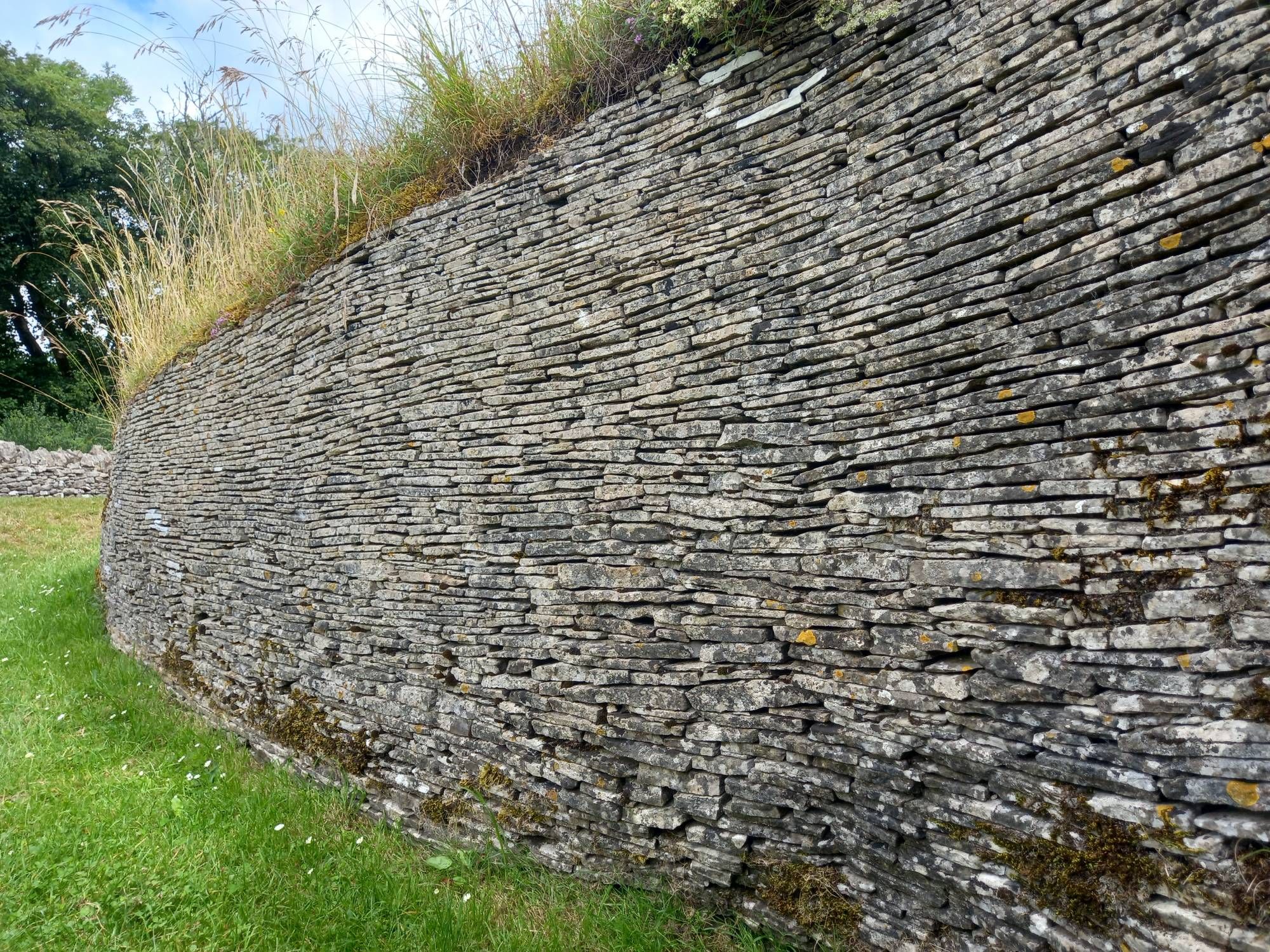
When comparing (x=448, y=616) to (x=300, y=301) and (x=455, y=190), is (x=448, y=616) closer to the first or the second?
(x=455, y=190)

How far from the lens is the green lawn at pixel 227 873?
125 inches

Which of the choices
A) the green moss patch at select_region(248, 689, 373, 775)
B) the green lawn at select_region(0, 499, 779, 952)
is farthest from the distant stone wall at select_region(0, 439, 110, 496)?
the green moss patch at select_region(248, 689, 373, 775)

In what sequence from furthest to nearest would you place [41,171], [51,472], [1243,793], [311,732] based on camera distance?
1. [41,171]
2. [51,472]
3. [311,732]
4. [1243,793]

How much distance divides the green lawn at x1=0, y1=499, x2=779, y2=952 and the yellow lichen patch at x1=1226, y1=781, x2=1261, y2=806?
65.2 inches

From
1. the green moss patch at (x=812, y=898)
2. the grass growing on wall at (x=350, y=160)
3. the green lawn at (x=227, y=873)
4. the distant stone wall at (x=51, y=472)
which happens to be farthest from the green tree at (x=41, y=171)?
the green moss patch at (x=812, y=898)

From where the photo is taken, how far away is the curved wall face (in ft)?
6.36

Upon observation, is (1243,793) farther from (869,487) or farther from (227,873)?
(227,873)

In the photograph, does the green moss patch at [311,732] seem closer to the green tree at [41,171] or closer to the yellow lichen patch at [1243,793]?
the yellow lichen patch at [1243,793]

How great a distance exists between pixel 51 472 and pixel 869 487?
806 inches

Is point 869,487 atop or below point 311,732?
atop

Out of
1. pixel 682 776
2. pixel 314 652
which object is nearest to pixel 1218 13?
pixel 682 776

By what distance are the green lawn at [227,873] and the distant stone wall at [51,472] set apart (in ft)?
44.4

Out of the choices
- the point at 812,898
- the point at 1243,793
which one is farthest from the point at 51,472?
the point at 1243,793

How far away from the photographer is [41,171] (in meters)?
22.3
